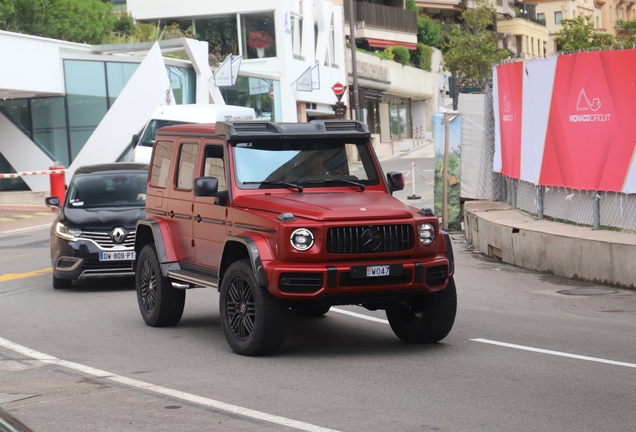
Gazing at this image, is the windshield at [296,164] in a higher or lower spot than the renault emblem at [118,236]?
higher

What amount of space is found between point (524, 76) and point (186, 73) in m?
28.3

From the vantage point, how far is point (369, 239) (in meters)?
8.80

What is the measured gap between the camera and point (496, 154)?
1986 centimetres

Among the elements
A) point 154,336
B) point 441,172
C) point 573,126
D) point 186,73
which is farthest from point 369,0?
point 154,336

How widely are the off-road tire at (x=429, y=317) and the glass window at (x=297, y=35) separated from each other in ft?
154

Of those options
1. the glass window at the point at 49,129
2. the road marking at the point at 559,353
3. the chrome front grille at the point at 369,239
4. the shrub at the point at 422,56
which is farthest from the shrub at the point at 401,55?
the chrome front grille at the point at 369,239

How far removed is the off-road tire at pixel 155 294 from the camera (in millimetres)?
10891

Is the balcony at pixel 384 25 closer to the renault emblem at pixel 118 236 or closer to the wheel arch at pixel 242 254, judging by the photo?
the renault emblem at pixel 118 236

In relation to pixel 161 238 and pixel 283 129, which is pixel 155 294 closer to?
pixel 161 238

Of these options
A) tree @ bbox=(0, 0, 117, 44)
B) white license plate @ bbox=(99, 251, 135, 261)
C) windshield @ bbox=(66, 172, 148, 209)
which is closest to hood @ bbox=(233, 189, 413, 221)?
white license plate @ bbox=(99, 251, 135, 261)

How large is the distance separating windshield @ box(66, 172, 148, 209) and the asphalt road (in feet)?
7.70

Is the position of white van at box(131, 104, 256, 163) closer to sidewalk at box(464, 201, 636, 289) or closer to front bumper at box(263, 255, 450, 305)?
sidewalk at box(464, 201, 636, 289)

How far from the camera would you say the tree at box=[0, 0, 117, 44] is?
5244 cm

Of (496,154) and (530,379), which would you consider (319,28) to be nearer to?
(496,154)
